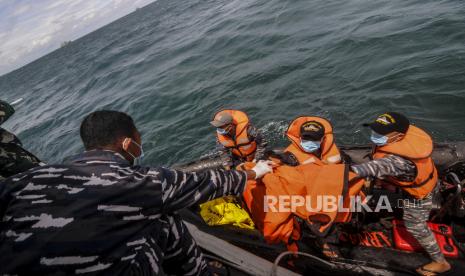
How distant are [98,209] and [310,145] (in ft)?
8.76

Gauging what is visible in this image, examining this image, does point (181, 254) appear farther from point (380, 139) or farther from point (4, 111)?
point (380, 139)

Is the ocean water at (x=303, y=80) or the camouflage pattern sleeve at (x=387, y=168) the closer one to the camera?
the camouflage pattern sleeve at (x=387, y=168)

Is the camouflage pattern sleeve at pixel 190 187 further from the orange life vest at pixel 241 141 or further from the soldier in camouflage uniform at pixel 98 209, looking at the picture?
the orange life vest at pixel 241 141

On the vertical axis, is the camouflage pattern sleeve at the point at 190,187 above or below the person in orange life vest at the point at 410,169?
above

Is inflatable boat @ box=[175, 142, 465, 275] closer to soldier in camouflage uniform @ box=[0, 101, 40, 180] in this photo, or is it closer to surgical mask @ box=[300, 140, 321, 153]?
surgical mask @ box=[300, 140, 321, 153]

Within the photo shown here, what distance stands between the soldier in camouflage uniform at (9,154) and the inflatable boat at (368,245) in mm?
1900

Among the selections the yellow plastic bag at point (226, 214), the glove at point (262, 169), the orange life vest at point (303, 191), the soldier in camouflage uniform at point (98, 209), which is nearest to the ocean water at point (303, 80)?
the yellow plastic bag at point (226, 214)

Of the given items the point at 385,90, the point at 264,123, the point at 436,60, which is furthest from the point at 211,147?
the point at 436,60

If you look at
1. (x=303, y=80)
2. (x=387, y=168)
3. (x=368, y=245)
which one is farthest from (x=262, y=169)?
(x=303, y=80)

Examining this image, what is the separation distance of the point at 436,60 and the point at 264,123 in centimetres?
569

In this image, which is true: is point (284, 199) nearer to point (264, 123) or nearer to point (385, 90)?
Result: point (264, 123)

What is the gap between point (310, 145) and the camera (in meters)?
3.66

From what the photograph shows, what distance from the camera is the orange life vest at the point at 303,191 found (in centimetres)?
259

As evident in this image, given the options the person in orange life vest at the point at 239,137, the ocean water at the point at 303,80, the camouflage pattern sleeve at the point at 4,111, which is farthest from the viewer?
the ocean water at the point at 303,80
